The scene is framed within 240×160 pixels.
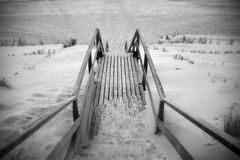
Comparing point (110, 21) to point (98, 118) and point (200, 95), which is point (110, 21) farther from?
point (98, 118)

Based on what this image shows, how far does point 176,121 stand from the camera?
3.51 meters

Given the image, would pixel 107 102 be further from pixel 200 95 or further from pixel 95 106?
pixel 200 95

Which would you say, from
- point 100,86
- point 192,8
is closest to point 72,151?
point 100,86

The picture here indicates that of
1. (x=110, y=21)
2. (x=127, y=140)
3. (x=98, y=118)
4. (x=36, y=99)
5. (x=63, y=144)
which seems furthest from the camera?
(x=110, y=21)

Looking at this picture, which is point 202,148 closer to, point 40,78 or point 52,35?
point 40,78

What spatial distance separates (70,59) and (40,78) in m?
2.67

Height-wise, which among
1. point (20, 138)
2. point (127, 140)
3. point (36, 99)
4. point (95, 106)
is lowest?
point (127, 140)

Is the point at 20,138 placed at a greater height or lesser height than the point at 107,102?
greater

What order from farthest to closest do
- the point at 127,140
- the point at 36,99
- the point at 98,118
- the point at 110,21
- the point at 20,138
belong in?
the point at 110,21, the point at 36,99, the point at 98,118, the point at 127,140, the point at 20,138

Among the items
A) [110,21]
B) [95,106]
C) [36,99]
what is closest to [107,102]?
[95,106]

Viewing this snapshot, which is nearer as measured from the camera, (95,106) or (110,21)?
(95,106)

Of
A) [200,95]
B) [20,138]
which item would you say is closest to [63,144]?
[20,138]

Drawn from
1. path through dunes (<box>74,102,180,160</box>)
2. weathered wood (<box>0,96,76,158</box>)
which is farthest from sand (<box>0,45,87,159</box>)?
path through dunes (<box>74,102,180,160</box>)

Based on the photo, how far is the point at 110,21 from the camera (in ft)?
64.7
